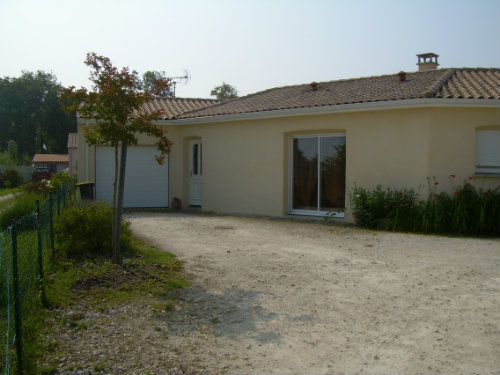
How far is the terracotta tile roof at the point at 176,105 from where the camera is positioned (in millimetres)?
17258

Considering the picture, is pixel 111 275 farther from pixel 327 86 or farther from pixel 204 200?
pixel 327 86

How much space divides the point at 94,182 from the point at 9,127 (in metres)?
53.9

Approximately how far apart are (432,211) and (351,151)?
2548 mm

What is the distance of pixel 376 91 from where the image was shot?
12719 mm

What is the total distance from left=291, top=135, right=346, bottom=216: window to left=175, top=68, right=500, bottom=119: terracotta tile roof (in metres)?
1.07

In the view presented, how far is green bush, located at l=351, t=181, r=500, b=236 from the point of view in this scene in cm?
1028

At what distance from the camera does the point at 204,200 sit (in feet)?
50.8

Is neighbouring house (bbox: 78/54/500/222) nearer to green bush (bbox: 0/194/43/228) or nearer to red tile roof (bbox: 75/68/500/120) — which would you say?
red tile roof (bbox: 75/68/500/120)

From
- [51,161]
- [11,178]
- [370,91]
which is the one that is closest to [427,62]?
[370,91]

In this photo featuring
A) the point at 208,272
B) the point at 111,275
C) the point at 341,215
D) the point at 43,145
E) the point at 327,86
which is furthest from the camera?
the point at 43,145

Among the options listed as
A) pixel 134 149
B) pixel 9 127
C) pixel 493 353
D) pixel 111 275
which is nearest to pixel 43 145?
pixel 9 127

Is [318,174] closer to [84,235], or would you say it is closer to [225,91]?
[84,235]

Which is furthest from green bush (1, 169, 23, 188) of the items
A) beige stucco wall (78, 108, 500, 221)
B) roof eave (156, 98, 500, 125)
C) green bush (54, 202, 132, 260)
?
green bush (54, 202, 132, 260)

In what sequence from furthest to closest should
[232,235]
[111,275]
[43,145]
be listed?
[43,145]
[232,235]
[111,275]
